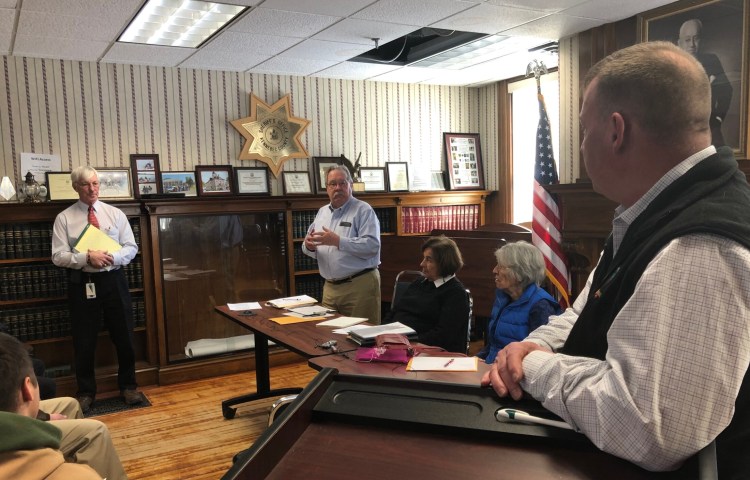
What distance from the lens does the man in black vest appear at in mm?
754

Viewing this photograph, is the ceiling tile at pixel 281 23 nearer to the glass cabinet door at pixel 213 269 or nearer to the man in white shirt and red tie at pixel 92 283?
the man in white shirt and red tie at pixel 92 283

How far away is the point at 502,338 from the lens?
3018 millimetres

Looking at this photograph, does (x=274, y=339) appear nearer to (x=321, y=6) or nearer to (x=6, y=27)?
(x=321, y=6)

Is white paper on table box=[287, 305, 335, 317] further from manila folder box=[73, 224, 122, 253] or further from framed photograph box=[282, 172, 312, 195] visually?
framed photograph box=[282, 172, 312, 195]

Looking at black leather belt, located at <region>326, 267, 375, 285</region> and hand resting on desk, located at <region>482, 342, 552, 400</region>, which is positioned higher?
hand resting on desk, located at <region>482, 342, 552, 400</region>

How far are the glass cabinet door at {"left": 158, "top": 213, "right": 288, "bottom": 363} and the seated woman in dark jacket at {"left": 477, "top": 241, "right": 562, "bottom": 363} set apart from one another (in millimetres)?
2793

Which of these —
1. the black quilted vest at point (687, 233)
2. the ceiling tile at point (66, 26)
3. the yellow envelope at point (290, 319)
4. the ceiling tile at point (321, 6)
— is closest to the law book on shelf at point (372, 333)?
the yellow envelope at point (290, 319)

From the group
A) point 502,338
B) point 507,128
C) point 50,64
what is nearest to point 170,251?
point 50,64

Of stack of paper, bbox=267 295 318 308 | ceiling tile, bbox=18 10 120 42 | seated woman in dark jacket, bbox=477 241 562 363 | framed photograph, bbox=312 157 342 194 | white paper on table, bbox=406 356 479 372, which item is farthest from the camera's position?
framed photograph, bbox=312 157 342 194

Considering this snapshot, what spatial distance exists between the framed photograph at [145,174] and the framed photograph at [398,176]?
235cm

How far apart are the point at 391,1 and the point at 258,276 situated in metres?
2.96

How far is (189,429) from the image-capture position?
3859 mm

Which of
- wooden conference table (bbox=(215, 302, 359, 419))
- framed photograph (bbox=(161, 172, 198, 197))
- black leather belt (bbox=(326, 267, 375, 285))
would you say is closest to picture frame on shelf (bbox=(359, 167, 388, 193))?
framed photograph (bbox=(161, 172, 198, 197))

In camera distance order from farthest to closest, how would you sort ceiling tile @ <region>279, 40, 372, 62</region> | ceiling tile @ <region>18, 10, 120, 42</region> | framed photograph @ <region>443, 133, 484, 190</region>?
framed photograph @ <region>443, 133, 484, 190</region> < ceiling tile @ <region>279, 40, 372, 62</region> < ceiling tile @ <region>18, 10, 120, 42</region>
